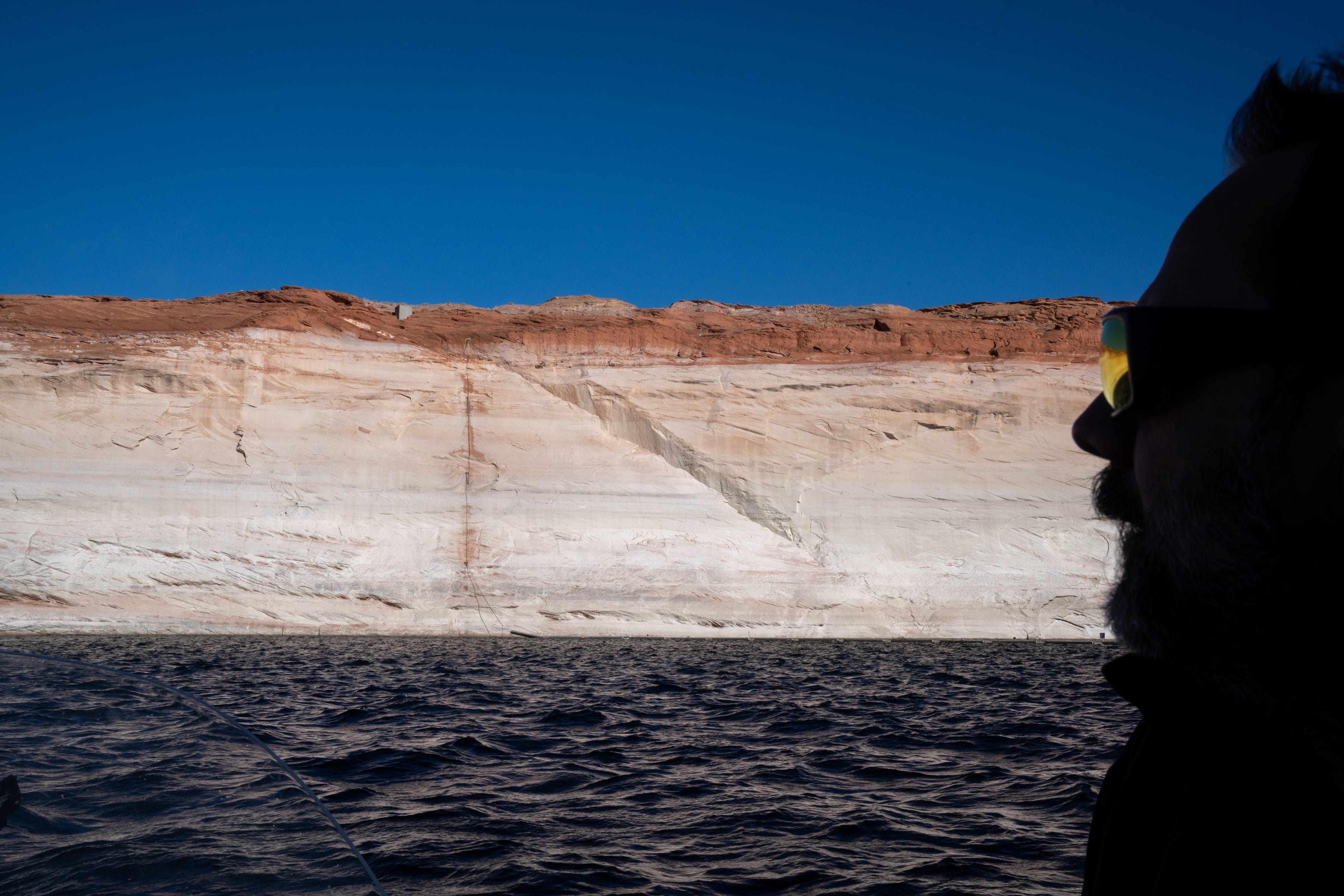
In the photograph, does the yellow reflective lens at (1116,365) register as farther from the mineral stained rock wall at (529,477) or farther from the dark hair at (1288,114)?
the mineral stained rock wall at (529,477)

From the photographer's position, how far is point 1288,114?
0.55m

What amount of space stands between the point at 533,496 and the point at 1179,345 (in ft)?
60.7

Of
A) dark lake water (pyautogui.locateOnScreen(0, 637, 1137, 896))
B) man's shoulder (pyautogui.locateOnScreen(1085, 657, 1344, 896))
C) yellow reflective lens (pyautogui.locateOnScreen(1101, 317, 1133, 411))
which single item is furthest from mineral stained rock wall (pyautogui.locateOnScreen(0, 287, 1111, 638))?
yellow reflective lens (pyautogui.locateOnScreen(1101, 317, 1133, 411))

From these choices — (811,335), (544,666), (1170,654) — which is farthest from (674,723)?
(811,335)

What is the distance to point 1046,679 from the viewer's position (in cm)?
966

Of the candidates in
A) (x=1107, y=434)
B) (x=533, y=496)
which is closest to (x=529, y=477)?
(x=533, y=496)

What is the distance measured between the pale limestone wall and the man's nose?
57.2ft

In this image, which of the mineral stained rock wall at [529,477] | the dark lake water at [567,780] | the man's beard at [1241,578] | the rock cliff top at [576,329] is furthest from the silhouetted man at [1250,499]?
the rock cliff top at [576,329]

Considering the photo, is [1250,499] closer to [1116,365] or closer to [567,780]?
[1116,365]

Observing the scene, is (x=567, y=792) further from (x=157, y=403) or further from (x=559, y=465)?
(x=157, y=403)

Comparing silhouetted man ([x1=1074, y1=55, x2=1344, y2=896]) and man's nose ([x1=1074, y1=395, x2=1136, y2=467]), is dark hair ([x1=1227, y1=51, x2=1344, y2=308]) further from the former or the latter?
man's nose ([x1=1074, y1=395, x2=1136, y2=467])

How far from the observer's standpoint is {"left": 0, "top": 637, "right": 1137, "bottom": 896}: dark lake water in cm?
117

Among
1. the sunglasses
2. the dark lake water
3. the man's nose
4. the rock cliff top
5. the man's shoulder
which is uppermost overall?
the rock cliff top

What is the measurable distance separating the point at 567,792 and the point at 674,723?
2061 millimetres
